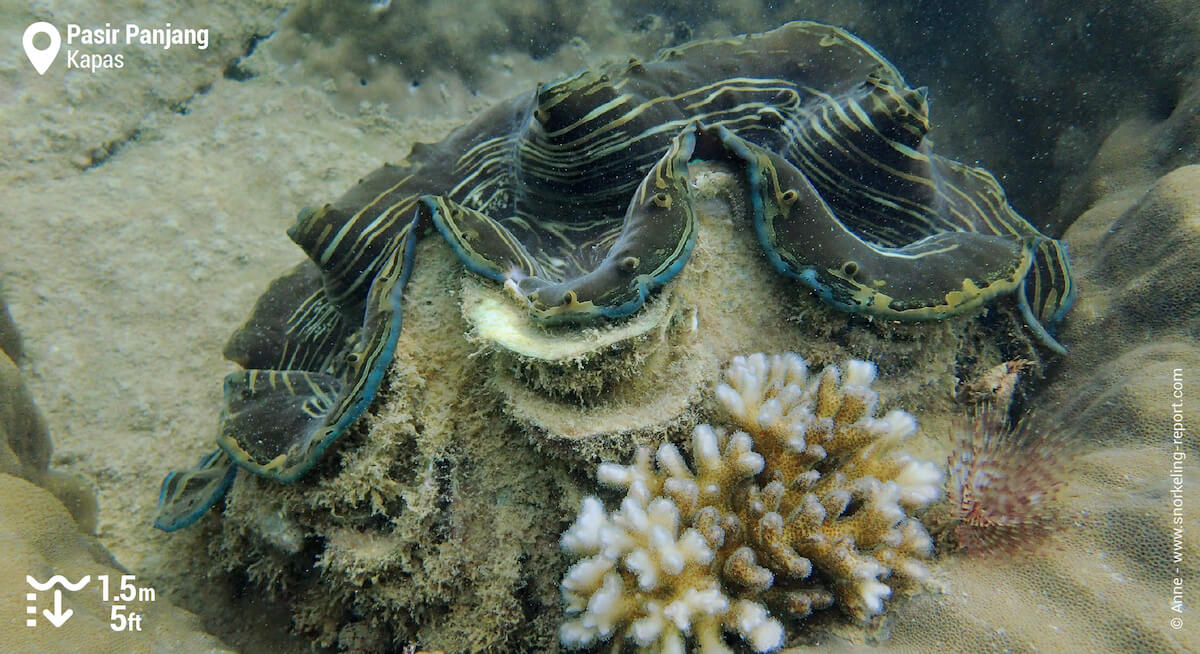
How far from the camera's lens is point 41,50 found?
4848 mm

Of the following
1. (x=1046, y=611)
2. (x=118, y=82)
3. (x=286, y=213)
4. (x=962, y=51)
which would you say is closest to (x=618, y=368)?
(x=1046, y=611)

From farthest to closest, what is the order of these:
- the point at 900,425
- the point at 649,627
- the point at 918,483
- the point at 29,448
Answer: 1. the point at 29,448
2. the point at 900,425
3. the point at 918,483
4. the point at 649,627

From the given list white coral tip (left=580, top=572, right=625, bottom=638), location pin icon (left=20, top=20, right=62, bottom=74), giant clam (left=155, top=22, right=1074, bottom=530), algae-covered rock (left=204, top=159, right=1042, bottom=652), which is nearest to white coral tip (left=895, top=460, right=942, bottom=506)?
algae-covered rock (left=204, top=159, right=1042, bottom=652)

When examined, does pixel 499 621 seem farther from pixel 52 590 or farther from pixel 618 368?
pixel 52 590

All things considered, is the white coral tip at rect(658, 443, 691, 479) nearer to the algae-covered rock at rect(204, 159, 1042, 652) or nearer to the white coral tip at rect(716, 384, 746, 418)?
the algae-covered rock at rect(204, 159, 1042, 652)

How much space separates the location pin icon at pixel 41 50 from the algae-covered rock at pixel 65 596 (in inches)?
159

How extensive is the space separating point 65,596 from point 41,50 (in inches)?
187

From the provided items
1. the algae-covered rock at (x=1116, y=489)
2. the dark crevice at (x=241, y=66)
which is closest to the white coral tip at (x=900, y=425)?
the algae-covered rock at (x=1116, y=489)

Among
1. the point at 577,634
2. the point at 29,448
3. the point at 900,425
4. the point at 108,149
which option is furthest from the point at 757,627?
the point at 108,149

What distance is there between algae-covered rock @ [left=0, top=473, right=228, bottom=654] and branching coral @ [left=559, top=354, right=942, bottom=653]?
176 centimetres

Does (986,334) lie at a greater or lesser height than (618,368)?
lesser

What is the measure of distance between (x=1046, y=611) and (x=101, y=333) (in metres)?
5.35

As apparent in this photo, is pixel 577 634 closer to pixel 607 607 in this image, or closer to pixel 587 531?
pixel 607 607

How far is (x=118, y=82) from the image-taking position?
16.7ft
